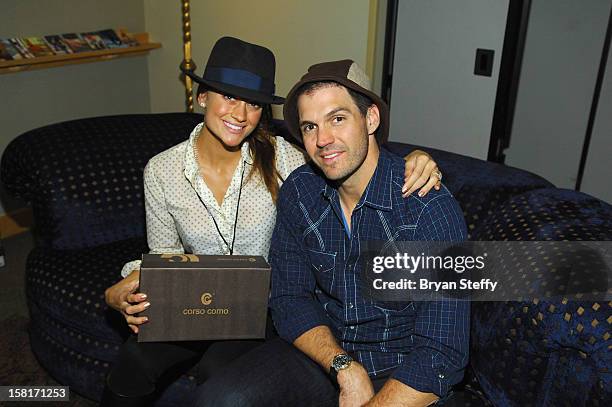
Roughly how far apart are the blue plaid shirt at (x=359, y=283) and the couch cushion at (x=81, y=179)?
922 millimetres

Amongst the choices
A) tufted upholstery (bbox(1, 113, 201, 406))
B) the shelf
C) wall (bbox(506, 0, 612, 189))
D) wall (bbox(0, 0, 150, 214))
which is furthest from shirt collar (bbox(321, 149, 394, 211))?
wall (bbox(0, 0, 150, 214))

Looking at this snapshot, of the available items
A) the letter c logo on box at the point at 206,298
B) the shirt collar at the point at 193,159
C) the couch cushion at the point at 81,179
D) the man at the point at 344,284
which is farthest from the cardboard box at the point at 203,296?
the couch cushion at the point at 81,179

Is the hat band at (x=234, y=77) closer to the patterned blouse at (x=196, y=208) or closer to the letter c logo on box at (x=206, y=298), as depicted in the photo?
the patterned blouse at (x=196, y=208)

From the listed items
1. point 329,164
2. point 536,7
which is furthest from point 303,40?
point 329,164

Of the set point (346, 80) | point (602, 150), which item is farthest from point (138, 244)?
point (602, 150)

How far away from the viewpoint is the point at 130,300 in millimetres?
1724

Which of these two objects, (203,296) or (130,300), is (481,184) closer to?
(203,296)

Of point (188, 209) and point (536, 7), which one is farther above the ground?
point (536, 7)

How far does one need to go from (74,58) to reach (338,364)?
2.89 meters

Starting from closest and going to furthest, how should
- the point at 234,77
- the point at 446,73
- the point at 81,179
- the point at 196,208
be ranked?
the point at 234,77 < the point at 196,208 < the point at 81,179 < the point at 446,73

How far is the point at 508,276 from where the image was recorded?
1.69 m

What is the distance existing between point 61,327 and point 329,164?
134 cm

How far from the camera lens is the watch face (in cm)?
171

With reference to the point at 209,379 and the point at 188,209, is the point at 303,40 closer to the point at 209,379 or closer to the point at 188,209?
the point at 188,209
